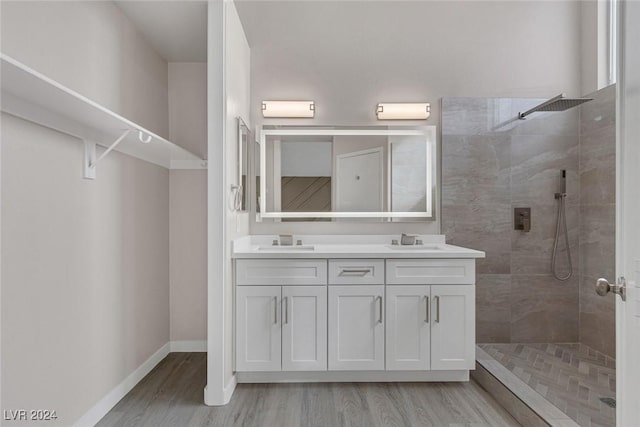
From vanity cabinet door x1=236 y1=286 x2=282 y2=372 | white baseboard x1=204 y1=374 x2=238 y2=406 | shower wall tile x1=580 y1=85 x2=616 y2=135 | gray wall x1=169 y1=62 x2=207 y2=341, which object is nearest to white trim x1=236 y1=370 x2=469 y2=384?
vanity cabinet door x1=236 y1=286 x2=282 y2=372

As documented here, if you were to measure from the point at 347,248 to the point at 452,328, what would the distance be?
2.95 ft

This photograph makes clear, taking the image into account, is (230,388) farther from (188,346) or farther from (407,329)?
(407,329)

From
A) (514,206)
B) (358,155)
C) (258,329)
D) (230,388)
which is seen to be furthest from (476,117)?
(230,388)

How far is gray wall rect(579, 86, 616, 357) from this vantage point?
2.94m

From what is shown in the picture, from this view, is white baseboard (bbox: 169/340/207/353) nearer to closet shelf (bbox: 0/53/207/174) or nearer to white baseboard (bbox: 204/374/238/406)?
white baseboard (bbox: 204/374/238/406)

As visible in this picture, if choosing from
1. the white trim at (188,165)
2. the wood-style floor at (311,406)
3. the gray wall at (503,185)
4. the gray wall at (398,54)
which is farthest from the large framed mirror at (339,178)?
the wood-style floor at (311,406)

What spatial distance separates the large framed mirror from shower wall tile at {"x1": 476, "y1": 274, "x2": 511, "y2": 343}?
714mm

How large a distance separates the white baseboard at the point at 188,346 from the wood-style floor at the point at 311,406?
1.67 ft

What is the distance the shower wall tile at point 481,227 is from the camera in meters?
3.24

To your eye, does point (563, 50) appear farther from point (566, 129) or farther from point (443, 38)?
point (443, 38)

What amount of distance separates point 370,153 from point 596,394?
218 cm

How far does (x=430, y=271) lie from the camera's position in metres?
2.65

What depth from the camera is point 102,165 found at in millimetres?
2238

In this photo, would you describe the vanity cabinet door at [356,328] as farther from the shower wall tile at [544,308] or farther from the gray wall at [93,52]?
the gray wall at [93,52]
